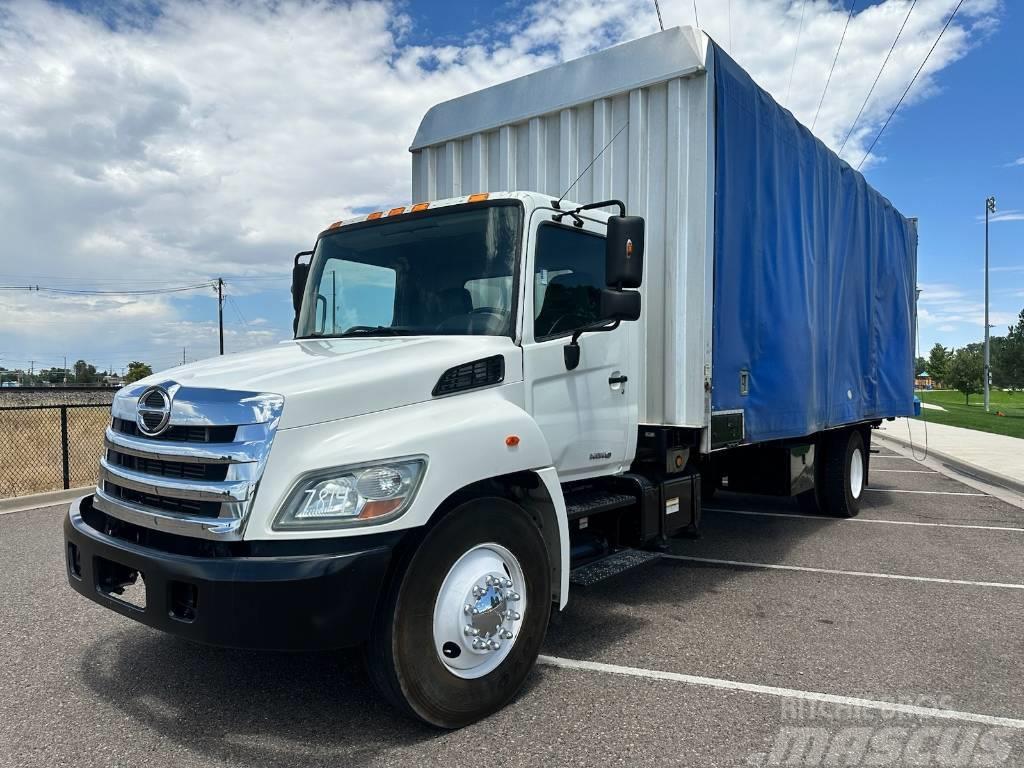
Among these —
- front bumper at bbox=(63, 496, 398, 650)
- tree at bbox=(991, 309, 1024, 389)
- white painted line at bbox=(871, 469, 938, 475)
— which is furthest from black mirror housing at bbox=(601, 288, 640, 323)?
tree at bbox=(991, 309, 1024, 389)

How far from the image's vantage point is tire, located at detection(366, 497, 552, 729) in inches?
122

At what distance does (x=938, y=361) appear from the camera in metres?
72.9

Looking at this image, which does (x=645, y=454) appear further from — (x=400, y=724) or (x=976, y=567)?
(x=976, y=567)

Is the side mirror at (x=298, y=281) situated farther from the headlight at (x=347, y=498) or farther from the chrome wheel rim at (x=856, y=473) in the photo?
the chrome wheel rim at (x=856, y=473)

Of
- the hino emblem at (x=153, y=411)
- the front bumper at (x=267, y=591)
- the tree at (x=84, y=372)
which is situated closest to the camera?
the front bumper at (x=267, y=591)

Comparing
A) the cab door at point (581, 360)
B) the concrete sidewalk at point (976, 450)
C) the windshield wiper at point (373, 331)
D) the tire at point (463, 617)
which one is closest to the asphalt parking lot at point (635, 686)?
the tire at point (463, 617)

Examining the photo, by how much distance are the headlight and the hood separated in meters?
0.26

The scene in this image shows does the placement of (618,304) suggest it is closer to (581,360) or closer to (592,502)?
(581,360)

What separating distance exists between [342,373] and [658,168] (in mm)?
2838

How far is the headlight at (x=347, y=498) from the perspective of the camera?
2949 mm

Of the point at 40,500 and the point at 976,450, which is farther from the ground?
the point at 40,500

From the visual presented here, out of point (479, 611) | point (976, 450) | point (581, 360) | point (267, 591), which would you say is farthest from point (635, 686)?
point (976, 450)

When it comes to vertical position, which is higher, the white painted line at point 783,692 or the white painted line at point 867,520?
the white painted line at point 783,692

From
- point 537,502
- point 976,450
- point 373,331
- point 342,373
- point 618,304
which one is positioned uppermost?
point 618,304
